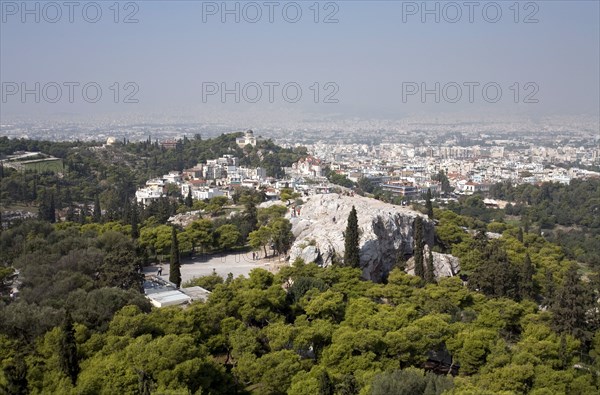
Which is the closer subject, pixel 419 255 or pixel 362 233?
pixel 419 255

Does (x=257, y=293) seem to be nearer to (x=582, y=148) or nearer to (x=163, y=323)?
(x=163, y=323)

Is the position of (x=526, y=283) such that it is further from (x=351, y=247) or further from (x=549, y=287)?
(x=351, y=247)

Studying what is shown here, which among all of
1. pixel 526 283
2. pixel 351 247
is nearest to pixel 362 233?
pixel 351 247

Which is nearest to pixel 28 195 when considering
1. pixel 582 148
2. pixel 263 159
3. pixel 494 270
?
pixel 263 159

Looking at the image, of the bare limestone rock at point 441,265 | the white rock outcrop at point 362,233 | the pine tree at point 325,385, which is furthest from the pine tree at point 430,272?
the pine tree at point 325,385

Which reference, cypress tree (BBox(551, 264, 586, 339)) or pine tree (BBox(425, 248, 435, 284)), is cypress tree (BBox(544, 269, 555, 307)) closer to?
cypress tree (BBox(551, 264, 586, 339))

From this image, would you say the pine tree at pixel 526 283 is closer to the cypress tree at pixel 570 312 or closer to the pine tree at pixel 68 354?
the cypress tree at pixel 570 312
